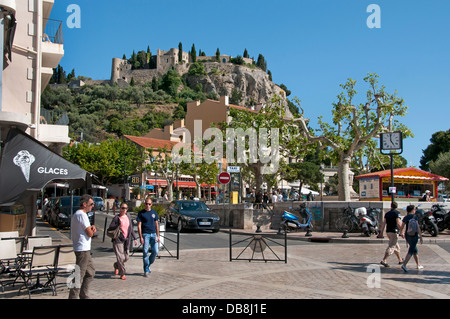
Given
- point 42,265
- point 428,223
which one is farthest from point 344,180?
point 42,265

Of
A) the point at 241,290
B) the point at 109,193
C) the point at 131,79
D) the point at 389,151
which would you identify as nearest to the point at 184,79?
the point at 131,79

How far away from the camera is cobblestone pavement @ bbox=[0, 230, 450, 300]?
292 inches

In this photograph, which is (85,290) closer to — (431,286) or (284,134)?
(431,286)

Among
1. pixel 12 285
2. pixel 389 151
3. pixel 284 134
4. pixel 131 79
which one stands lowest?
pixel 12 285

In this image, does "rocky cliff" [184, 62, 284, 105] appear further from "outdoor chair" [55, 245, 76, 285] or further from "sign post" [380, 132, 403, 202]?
"outdoor chair" [55, 245, 76, 285]

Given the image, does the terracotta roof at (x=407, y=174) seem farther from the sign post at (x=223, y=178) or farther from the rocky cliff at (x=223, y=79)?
the rocky cliff at (x=223, y=79)

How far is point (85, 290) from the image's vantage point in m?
6.68

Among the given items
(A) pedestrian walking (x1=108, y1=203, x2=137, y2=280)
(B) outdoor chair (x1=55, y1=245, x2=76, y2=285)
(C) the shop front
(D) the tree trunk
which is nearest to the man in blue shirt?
(A) pedestrian walking (x1=108, y1=203, x2=137, y2=280)

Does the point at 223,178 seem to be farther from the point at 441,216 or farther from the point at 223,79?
the point at 223,79

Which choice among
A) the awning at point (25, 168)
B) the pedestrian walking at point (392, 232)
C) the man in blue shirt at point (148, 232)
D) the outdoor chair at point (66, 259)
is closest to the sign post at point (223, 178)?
the pedestrian walking at point (392, 232)

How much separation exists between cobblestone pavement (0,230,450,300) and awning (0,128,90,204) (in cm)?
191

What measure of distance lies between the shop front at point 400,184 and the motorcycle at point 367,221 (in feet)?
18.9

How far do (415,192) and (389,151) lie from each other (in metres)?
7.68
